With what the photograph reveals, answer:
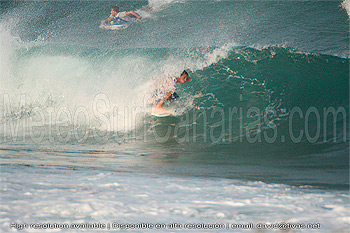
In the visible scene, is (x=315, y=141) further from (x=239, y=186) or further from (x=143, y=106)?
(x=143, y=106)

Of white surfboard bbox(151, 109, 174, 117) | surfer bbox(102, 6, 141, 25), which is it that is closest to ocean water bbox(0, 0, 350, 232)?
white surfboard bbox(151, 109, 174, 117)

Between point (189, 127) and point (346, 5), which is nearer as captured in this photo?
point (189, 127)

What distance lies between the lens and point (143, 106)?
7012 millimetres

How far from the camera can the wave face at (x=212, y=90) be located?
213 inches

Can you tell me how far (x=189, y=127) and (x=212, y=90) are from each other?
1358 mm

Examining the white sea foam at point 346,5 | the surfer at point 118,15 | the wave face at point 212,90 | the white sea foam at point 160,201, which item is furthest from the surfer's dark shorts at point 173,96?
the surfer at point 118,15

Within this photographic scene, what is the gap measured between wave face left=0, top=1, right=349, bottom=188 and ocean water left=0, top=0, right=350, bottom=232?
36 mm

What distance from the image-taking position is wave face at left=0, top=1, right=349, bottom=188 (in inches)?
213

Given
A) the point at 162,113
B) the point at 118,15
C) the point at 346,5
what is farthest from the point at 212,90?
the point at 118,15

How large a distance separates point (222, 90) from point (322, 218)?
4567 millimetres

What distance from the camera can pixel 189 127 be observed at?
246 inches

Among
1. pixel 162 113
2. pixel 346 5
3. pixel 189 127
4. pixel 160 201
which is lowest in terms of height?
pixel 160 201

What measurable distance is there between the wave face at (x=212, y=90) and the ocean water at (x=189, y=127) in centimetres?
4

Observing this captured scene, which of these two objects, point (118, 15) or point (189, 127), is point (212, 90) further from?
point (118, 15)
